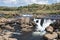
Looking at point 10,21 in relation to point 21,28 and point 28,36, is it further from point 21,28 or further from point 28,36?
point 28,36

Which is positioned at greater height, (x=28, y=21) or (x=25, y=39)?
(x=28, y=21)

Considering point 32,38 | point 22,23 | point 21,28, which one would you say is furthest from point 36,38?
point 22,23

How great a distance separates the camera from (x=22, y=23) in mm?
55875

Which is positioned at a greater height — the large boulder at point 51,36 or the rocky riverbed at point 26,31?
the rocky riverbed at point 26,31

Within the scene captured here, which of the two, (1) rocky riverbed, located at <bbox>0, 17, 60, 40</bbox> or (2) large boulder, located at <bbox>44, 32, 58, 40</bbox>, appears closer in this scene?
(2) large boulder, located at <bbox>44, 32, 58, 40</bbox>

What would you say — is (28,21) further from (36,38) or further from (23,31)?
(36,38)

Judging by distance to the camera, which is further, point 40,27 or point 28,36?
point 40,27

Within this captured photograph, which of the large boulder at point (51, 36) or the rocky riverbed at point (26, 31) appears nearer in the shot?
the large boulder at point (51, 36)

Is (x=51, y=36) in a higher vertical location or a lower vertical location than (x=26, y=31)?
lower

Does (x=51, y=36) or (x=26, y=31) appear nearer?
(x=51, y=36)

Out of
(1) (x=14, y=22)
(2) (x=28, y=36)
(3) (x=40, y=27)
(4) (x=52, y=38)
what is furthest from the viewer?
(1) (x=14, y=22)

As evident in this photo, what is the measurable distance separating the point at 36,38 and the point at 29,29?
1001cm

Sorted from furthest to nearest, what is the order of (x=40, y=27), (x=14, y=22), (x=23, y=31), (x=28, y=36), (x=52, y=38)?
(x=14, y=22), (x=40, y=27), (x=23, y=31), (x=28, y=36), (x=52, y=38)

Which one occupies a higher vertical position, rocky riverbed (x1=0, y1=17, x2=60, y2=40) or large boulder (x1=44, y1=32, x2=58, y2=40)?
rocky riverbed (x1=0, y1=17, x2=60, y2=40)
